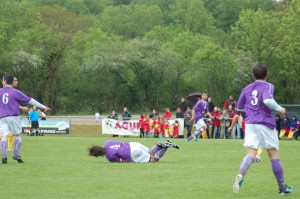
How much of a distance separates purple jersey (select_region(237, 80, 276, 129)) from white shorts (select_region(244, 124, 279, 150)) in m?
0.08

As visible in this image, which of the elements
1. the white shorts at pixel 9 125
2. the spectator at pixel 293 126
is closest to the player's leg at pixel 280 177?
the white shorts at pixel 9 125

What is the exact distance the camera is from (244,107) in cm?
1249

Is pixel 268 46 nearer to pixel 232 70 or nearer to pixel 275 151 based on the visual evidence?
pixel 232 70

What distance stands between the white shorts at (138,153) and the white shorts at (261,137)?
6098 millimetres

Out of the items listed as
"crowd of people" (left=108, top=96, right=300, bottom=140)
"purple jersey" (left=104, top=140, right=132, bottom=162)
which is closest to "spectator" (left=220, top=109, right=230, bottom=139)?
"crowd of people" (left=108, top=96, right=300, bottom=140)

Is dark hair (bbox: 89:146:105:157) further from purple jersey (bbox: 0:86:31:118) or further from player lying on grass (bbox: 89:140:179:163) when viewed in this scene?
purple jersey (bbox: 0:86:31:118)

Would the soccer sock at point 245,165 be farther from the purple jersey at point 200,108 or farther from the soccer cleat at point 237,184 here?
the purple jersey at point 200,108

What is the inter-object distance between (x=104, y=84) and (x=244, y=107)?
67.0m

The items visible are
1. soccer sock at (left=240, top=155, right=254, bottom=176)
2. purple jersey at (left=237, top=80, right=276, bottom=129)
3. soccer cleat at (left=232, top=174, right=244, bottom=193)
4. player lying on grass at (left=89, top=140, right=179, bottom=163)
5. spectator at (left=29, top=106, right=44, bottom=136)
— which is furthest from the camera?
spectator at (left=29, top=106, right=44, bottom=136)

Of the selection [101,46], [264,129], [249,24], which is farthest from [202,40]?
[264,129]

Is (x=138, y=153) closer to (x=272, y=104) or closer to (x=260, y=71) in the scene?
(x=260, y=71)

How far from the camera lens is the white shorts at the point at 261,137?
39.1 ft

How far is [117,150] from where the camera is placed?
1772 centimetres

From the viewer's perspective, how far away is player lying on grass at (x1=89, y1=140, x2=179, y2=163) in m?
17.7
